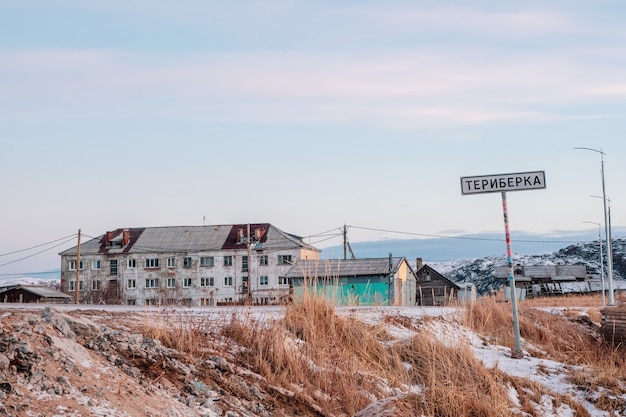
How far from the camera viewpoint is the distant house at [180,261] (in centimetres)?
8438

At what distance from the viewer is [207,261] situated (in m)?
86.4

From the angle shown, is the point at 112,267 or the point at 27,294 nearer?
the point at 27,294

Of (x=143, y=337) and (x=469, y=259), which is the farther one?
(x=469, y=259)

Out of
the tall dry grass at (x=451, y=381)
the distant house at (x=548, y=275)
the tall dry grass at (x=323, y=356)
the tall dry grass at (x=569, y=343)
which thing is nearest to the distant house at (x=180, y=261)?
the distant house at (x=548, y=275)

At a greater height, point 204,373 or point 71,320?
point 71,320

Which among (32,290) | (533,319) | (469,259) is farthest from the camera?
(469,259)

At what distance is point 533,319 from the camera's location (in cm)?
1667

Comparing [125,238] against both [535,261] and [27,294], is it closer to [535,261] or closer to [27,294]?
[27,294]

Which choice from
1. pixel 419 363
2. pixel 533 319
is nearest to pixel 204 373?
pixel 419 363

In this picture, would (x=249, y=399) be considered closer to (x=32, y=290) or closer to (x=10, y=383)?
(x=10, y=383)

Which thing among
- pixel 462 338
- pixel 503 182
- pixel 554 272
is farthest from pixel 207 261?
pixel 462 338

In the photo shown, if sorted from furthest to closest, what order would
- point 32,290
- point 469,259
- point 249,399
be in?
point 469,259
point 32,290
point 249,399

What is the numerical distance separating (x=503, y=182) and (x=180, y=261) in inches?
3040

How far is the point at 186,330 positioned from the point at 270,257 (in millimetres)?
75449
